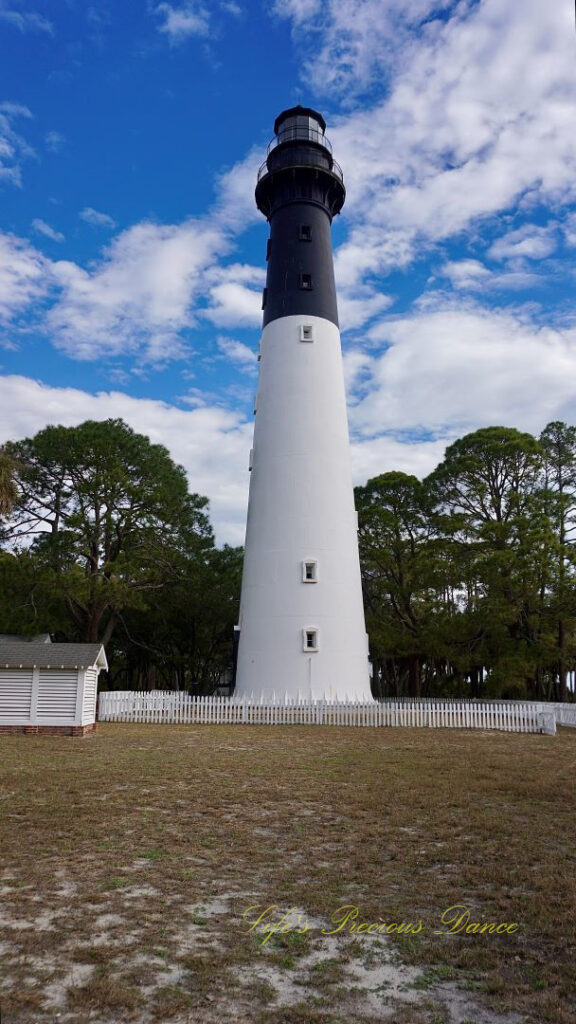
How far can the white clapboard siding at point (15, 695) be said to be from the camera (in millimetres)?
16719

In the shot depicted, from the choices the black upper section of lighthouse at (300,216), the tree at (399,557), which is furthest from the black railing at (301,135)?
the tree at (399,557)

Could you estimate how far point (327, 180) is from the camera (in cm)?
2567

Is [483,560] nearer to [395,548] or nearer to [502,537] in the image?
[502,537]

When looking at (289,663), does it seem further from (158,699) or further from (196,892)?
(196,892)

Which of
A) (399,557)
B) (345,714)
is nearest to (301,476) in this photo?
(345,714)

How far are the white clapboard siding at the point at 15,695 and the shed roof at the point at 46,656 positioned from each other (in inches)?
7.5

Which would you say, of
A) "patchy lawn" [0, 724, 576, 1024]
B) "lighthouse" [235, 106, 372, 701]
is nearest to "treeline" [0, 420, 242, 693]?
"lighthouse" [235, 106, 372, 701]

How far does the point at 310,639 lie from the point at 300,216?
586 inches

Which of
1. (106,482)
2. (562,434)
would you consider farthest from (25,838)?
(562,434)

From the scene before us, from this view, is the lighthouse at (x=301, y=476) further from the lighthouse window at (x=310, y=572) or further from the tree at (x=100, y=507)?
the tree at (x=100, y=507)

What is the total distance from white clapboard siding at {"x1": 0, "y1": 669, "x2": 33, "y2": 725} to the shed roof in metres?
0.19

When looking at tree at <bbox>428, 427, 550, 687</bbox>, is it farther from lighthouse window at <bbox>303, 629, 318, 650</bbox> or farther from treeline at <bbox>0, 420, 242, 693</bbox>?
treeline at <bbox>0, 420, 242, 693</bbox>

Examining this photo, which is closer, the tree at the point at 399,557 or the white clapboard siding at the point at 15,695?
the white clapboard siding at the point at 15,695

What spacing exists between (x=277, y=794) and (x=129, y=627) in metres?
30.2
